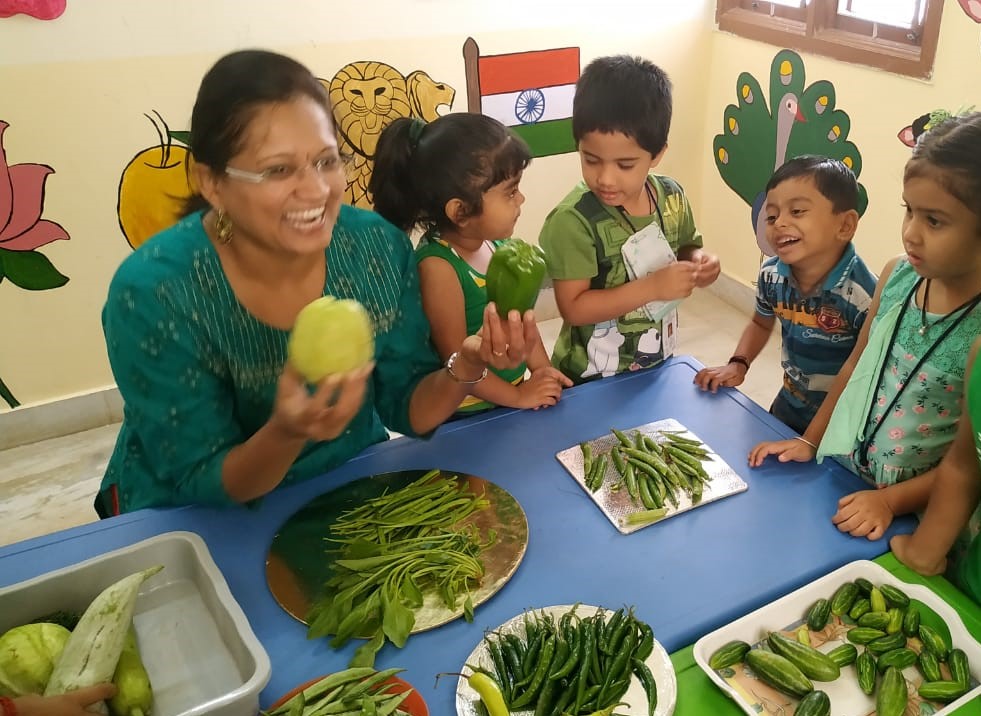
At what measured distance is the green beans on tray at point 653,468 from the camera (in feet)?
5.30

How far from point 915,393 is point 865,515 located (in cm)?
30

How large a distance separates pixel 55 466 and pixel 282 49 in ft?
7.29

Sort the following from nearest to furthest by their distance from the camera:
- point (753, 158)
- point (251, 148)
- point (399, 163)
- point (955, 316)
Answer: point (251, 148)
point (955, 316)
point (399, 163)
point (753, 158)

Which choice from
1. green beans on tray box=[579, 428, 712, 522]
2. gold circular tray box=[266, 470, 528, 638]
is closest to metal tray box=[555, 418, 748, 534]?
green beans on tray box=[579, 428, 712, 522]

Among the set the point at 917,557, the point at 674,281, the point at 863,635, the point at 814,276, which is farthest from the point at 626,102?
the point at 863,635

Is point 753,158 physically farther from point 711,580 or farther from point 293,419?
point 293,419

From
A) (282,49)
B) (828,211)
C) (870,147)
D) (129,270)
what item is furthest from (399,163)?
(870,147)

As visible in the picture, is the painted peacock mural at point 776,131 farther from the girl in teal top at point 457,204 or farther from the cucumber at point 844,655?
the cucumber at point 844,655

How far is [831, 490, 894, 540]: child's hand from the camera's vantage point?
1.52m

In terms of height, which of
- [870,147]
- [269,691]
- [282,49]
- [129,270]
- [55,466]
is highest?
[282,49]

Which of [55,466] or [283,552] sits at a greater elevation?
[283,552]

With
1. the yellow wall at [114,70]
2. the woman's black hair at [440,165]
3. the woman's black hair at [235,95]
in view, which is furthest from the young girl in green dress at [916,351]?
the yellow wall at [114,70]

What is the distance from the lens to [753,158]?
4320mm

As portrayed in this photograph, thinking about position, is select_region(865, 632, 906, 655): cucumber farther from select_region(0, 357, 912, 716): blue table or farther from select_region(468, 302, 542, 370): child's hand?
select_region(468, 302, 542, 370): child's hand
